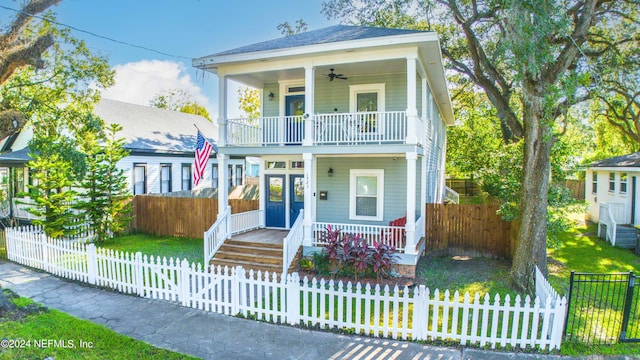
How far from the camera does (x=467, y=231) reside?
12695 mm

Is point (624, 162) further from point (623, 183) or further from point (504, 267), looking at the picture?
point (504, 267)

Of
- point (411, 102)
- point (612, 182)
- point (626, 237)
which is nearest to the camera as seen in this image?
point (411, 102)

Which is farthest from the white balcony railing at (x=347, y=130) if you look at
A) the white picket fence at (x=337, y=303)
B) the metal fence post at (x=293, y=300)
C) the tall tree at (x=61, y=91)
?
the tall tree at (x=61, y=91)

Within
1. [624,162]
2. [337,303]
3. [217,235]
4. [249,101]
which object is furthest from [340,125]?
[249,101]

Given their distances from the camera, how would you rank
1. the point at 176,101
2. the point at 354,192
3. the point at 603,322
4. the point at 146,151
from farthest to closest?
the point at 176,101 < the point at 146,151 < the point at 354,192 < the point at 603,322

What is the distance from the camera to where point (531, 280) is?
8.93 metres

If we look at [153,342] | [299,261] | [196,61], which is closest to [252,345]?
[153,342]

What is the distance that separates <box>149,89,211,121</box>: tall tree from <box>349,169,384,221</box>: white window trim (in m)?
36.6

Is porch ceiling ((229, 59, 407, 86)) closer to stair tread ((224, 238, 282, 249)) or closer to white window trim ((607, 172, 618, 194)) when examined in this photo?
stair tread ((224, 238, 282, 249))

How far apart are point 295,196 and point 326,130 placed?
3267 mm

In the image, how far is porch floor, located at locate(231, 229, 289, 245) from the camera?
11.4 meters

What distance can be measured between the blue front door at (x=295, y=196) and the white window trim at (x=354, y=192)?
1.90 m

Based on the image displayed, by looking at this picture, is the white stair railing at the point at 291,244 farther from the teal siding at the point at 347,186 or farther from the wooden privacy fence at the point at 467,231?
the wooden privacy fence at the point at 467,231

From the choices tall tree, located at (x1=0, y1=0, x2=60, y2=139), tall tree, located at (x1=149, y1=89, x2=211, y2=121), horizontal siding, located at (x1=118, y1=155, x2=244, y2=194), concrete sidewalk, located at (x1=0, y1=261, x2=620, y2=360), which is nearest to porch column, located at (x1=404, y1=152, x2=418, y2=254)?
concrete sidewalk, located at (x1=0, y1=261, x2=620, y2=360)
